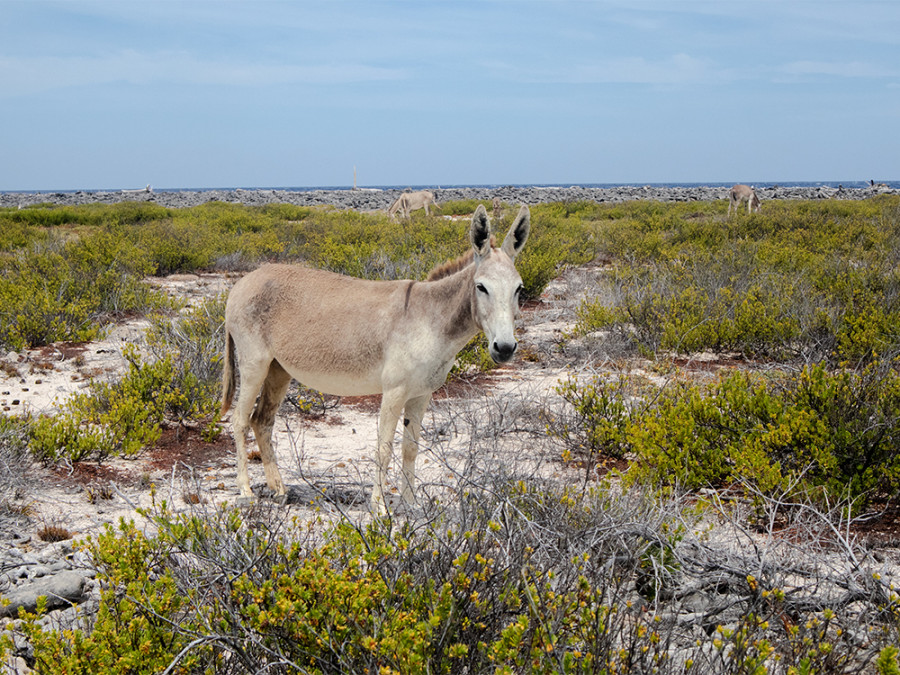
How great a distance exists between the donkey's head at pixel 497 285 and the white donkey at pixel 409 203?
23.8m

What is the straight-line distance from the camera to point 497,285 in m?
4.29

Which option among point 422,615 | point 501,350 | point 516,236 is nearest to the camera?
point 422,615

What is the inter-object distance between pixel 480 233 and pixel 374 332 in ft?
3.61

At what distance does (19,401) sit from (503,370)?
5.66 meters

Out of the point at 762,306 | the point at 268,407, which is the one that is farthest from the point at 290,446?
the point at 762,306

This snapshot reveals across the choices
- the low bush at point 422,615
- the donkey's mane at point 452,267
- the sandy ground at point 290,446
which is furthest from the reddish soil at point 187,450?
the low bush at point 422,615

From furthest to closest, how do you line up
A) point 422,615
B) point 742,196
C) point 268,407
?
point 742,196, point 268,407, point 422,615

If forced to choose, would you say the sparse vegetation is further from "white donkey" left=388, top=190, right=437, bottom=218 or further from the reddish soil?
"white donkey" left=388, top=190, right=437, bottom=218

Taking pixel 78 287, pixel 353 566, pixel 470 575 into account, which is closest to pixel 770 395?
pixel 470 575

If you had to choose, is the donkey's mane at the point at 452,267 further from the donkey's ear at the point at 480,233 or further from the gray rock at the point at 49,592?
the gray rock at the point at 49,592

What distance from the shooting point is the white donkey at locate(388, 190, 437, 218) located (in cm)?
2878

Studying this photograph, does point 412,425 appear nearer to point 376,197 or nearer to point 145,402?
point 145,402

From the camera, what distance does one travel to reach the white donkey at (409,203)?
28781mm

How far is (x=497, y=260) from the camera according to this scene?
4.45 metres
